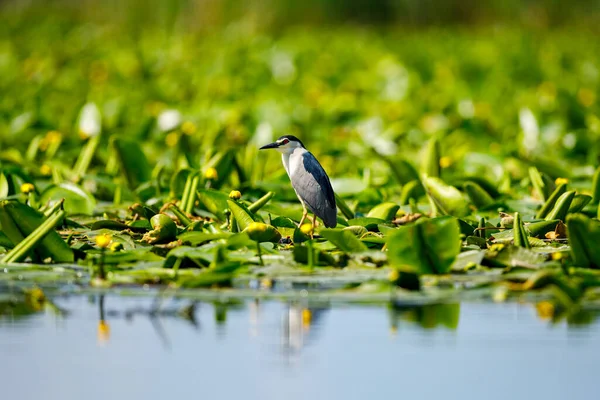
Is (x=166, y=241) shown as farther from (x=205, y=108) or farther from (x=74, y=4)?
(x=74, y=4)

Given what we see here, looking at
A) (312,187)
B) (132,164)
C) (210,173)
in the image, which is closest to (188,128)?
(132,164)

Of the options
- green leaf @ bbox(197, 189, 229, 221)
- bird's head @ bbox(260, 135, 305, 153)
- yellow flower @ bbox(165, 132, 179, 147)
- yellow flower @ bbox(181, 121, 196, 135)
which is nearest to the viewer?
green leaf @ bbox(197, 189, 229, 221)

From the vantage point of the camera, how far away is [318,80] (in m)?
10.9

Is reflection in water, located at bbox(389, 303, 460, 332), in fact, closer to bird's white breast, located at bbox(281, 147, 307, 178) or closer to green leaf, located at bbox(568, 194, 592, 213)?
green leaf, located at bbox(568, 194, 592, 213)

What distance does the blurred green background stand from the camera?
7047 mm

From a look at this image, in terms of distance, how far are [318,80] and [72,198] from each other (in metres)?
6.24

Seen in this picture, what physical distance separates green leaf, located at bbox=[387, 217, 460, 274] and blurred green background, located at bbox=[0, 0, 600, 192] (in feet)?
6.41

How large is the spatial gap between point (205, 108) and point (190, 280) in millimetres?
5270

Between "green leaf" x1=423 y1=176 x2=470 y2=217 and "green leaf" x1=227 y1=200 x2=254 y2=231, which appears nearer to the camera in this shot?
"green leaf" x1=227 y1=200 x2=254 y2=231

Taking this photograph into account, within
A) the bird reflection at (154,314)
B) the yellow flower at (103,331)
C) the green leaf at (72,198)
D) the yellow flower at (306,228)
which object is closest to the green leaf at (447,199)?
the yellow flower at (306,228)

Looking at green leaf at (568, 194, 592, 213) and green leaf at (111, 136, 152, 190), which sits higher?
green leaf at (111, 136, 152, 190)

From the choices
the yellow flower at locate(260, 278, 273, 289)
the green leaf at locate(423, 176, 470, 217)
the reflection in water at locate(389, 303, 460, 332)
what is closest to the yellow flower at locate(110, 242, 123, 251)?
the yellow flower at locate(260, 278, 273, 289)

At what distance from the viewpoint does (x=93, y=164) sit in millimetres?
6480

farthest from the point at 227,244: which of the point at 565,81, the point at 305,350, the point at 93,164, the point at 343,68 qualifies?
the point at 343,68
